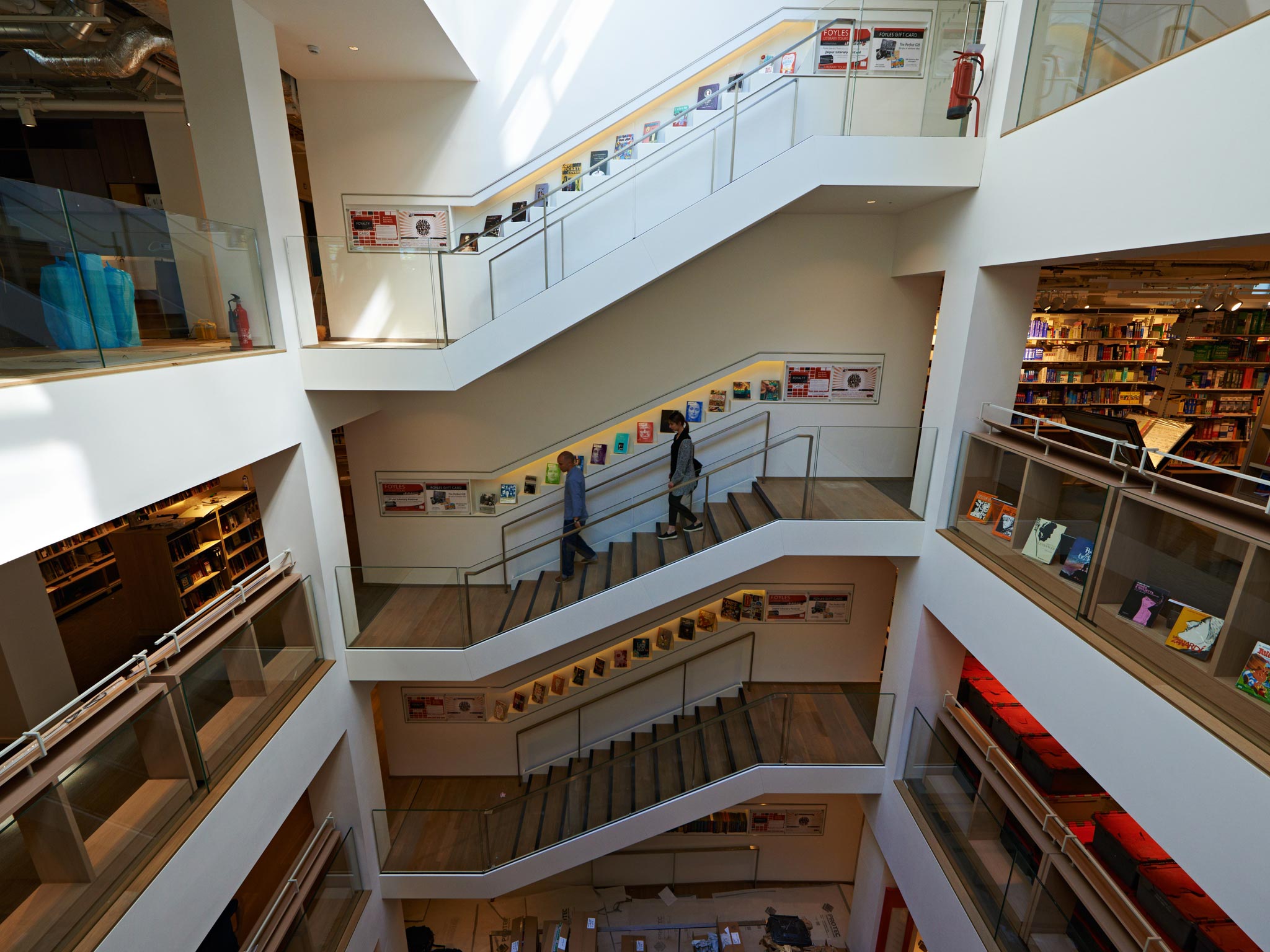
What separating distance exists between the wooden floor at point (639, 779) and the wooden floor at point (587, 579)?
60.1 inches

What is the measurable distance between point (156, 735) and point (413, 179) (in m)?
4.84

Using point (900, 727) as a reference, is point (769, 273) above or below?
above

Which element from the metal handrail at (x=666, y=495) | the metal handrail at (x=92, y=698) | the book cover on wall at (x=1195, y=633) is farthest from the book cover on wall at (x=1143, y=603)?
the metal handrail at (x=92, y=698)

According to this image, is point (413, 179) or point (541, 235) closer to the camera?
point (541, 235)

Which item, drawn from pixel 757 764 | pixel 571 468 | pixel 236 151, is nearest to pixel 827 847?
pixel 757 764

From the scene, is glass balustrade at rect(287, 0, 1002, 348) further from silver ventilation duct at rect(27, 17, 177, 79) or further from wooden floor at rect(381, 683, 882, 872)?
wooden floor at rect(381, 683, 882, 872)

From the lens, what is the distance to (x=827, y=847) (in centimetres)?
717

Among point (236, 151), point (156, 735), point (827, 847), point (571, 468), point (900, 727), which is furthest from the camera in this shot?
point (827, 847)

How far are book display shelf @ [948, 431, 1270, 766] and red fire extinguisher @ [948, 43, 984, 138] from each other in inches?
89.8

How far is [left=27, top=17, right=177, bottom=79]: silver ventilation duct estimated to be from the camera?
14.9ft

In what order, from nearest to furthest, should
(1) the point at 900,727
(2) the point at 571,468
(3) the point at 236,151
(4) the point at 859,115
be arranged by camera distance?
1. (3) the point at 236,151
2. (4) the point at 859,115
3. (1) the point at 900,727
4. (2) the point at 571,468

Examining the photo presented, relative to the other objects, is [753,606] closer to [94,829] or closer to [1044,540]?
[1044,540]

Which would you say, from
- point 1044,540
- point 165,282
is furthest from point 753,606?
point 165,282

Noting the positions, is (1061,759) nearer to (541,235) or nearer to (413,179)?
(541,235)
